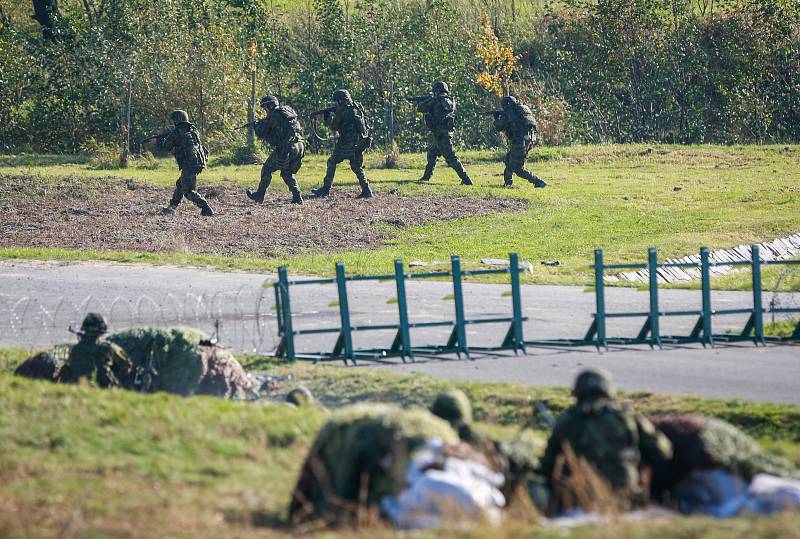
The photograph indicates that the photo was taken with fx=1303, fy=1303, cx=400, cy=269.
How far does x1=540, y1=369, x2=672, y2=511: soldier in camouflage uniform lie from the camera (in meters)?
7.91

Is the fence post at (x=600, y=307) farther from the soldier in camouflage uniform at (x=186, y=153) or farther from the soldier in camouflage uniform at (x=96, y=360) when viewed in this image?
the soldier in camouflage uniform at (x=186, y=153)

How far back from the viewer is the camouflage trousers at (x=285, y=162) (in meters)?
27.2

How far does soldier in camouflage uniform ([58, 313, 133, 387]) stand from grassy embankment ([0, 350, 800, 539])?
614mm

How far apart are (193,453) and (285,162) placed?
1774 centimetres

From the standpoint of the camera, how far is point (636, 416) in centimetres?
830

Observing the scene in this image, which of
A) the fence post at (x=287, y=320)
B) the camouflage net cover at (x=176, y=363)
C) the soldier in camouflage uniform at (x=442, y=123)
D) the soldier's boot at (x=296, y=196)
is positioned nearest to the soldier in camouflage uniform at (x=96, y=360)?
the camouflage net cover at (x=176, y=363)

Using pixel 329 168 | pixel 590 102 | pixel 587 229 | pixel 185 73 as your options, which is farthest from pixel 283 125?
pixel 590 102

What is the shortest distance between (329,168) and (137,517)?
2096 cm

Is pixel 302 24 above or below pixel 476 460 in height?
above

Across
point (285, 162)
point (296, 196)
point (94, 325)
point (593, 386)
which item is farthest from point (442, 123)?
point (593, 386)

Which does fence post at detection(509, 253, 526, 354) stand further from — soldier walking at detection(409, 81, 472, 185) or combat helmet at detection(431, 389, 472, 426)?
soldier walking at detection(409, 81, 472, 185)

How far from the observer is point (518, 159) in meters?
29.8

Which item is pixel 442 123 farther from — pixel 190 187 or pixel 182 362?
pixel 182 362

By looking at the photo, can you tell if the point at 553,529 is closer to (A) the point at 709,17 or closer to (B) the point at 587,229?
(B) the point at 587,229
